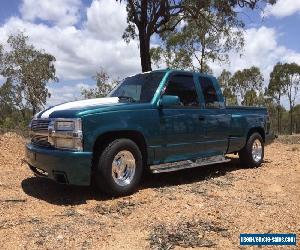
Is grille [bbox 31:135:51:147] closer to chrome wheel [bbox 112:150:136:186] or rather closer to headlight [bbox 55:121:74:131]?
headlight [bbox 55:121:74:131]

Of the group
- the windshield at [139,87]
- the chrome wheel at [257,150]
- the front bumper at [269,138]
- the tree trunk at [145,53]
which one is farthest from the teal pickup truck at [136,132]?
the tree trunk at [145,53]

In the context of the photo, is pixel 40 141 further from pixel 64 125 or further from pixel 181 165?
pixel 181 165

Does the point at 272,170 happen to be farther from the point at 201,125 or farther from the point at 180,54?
the point at 180,54

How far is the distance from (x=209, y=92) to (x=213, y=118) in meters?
0.55

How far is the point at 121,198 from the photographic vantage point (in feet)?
21.8

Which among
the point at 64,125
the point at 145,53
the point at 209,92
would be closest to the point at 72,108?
the point at 64,125

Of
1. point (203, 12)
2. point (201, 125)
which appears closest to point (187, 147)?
point (201, 125)

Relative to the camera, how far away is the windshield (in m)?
7.60

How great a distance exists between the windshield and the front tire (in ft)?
3.48

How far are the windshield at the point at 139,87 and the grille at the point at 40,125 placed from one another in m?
1.58

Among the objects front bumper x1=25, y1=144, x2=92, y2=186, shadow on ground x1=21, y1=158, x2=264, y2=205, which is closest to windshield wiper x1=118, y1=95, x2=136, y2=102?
shadow on ground x1=21, y1=158, x2=264, y2=205

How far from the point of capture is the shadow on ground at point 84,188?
6586 mm

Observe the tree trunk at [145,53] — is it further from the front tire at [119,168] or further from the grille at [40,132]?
the front tire at [119,168]

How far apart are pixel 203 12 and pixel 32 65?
1763 cm
